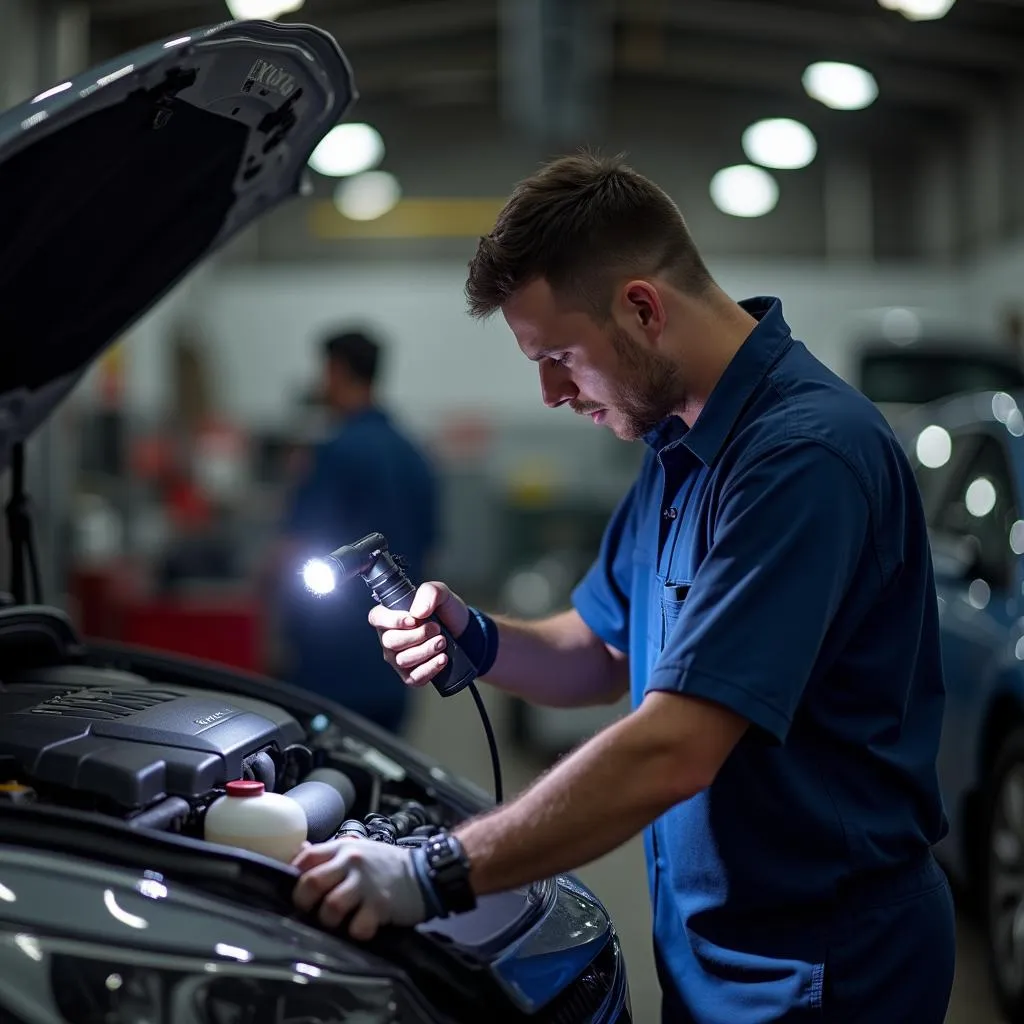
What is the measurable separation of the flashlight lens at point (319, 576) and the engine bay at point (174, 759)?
0.75 feet

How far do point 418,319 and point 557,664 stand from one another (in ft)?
38.0

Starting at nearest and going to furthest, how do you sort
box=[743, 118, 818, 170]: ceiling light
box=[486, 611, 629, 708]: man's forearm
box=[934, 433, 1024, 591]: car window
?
box=[486, 611, 629, 708]: man's forearm < box=[934, 433, 1024, 591]: car window < box=[743, 118, 818, 170]: ceiling light

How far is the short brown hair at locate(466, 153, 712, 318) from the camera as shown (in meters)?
1.49

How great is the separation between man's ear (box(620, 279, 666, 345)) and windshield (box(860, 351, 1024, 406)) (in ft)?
24.3

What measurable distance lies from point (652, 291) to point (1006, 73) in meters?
11.7

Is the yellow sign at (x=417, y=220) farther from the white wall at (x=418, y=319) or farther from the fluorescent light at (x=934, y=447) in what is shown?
the fluorescent light at (x=934, y=447)

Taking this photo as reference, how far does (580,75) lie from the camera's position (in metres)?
9.16

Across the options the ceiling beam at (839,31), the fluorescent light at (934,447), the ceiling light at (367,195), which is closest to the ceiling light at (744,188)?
the ceiling beam at (839,31)

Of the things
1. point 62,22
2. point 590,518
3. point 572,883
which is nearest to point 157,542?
point 590,518

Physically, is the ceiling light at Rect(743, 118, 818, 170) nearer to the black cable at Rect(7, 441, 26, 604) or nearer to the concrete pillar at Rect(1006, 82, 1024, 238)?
the concrete pillar at Rect(1006, 82, 1024, 238)

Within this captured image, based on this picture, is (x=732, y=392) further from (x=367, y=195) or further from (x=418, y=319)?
(x=367, y=195)

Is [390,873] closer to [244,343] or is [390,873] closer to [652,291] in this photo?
[652,291]

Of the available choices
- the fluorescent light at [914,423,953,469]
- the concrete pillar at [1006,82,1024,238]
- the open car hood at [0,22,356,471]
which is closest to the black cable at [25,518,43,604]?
the open car hood at [0,22,356,471]

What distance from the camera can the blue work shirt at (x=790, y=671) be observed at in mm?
1317
